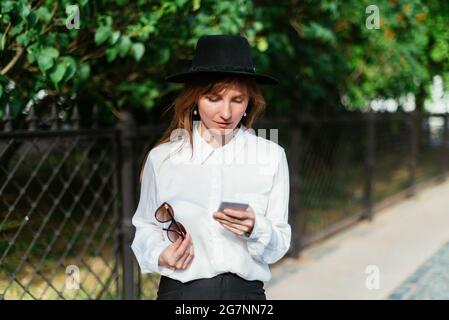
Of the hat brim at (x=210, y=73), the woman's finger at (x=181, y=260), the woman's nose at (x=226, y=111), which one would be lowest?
the woman's finger at (x=181, y=260)

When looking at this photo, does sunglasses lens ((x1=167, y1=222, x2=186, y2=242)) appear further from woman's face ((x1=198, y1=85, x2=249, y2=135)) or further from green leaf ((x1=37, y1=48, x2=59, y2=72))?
green leaf ((x1=37, y1=48, x2=59, y2=72))

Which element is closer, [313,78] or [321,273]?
[321,273]

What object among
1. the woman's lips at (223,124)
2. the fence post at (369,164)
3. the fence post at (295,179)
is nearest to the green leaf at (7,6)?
the woman's lips at (223,124)

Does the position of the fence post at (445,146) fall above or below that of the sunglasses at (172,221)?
below

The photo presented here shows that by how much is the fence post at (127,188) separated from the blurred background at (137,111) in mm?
11

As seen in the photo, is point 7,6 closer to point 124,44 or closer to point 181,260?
point 124,44

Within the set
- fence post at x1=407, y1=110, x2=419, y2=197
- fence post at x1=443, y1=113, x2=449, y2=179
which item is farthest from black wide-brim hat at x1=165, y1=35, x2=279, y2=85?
fence post at x1=443, y1=113, x2=449, y2=179

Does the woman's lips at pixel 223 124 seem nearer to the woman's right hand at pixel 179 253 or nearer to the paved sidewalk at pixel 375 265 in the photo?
the woman's right hand at pixel 179 253

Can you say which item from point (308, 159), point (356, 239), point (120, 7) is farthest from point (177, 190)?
point (356, 239)

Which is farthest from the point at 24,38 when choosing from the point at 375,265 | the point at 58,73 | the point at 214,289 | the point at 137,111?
the point at 375,265

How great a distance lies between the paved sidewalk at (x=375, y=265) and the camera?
5582 millimetres
